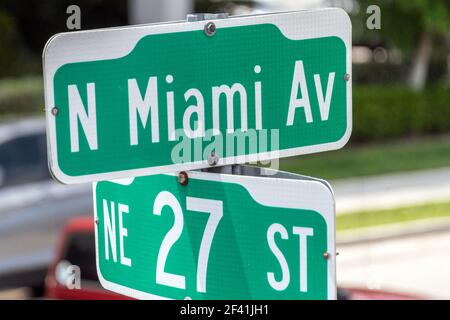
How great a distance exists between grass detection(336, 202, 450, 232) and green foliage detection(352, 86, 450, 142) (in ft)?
22.1

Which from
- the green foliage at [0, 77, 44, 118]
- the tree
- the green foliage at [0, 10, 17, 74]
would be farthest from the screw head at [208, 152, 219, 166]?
the green foliage at [0, 10, 17, 74]

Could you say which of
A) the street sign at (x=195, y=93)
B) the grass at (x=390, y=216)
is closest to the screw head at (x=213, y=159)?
the street sign at (x=195, y=93)

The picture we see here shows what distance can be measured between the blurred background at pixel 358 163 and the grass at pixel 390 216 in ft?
0.05

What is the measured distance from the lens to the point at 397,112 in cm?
1947

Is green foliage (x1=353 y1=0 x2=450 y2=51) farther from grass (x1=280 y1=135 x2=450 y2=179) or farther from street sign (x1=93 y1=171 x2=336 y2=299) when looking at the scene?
street sign (x1=93 y1=171 x2=336 y2=299)

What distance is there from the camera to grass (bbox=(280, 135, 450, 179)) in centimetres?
1603

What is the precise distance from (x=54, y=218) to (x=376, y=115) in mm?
11877

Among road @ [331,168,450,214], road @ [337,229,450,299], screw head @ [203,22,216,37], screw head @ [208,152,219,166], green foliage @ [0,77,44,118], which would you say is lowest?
road @ [331,168,450,214]

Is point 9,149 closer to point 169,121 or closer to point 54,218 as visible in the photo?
point 54,218

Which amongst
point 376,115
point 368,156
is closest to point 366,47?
point 376,115

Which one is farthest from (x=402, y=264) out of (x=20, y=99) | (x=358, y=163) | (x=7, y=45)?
(x=7, y=45)

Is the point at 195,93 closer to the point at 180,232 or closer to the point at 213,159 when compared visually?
the point at 213,159

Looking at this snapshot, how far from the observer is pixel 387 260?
10.2m
